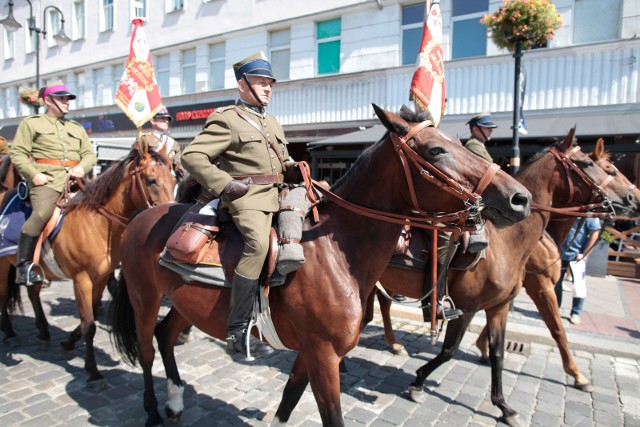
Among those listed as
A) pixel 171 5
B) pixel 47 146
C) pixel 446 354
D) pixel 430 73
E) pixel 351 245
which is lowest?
pixel 446 354

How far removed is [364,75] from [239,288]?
11.4 m

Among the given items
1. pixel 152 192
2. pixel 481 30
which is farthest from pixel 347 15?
pixel 152 192

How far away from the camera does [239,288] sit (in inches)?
96.7

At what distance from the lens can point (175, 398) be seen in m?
3.53

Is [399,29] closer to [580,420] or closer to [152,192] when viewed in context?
[152,192]

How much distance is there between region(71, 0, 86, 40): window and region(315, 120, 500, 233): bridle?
2393cm

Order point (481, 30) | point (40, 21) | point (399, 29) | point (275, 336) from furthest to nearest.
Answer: point (40, 21)
point (399, 29)
point (481, 30)
point (275, 336)

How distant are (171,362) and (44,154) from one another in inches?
110

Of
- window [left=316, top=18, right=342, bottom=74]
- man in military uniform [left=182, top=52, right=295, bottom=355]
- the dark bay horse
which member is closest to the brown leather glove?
man in military uniform [left=182, top=52, right=295, bottom=355]

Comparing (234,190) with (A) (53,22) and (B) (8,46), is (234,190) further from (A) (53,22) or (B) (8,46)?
(B) (8,46)

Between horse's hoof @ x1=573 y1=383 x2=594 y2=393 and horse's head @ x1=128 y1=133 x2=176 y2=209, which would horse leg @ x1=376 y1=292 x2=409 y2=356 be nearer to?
horse's hoof @ x1=573 y1=383 x2=594 y2=393

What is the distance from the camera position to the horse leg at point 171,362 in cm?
350

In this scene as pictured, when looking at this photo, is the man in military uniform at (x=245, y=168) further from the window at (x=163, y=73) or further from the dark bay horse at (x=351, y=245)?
the window at (x=163, y=73)

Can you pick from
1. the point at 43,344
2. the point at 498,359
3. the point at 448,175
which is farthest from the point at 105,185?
the point at 498,359
